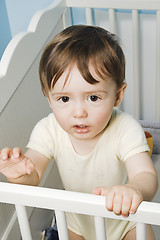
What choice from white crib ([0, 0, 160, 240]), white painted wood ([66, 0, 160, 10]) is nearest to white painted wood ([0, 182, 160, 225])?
white crib ([0, 0, 160, 240])

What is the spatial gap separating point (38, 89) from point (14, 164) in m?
0.44

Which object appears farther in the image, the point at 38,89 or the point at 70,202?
the point at 38,89

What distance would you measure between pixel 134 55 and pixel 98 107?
26.9 inches

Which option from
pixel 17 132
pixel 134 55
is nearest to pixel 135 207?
pixel 17 132

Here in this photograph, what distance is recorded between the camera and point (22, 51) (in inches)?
40.6

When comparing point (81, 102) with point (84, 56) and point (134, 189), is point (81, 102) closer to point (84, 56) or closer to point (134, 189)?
point (84, 56)

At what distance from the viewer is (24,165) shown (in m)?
0.75

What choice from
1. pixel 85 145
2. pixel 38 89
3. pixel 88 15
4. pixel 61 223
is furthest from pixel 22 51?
pixel 61 223

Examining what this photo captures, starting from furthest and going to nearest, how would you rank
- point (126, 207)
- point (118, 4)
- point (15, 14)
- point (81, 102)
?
point (15, 14) < point (118, 4) < point (81, 102) < point (126, 207)

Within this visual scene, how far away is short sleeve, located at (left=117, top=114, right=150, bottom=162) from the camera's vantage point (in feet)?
2.77

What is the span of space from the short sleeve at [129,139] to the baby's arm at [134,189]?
15mm

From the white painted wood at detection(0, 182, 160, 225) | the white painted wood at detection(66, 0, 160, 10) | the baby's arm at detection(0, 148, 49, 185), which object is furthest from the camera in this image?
the white painted wood at detection(66, 0, 160, 10)

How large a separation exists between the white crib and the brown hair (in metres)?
0.19

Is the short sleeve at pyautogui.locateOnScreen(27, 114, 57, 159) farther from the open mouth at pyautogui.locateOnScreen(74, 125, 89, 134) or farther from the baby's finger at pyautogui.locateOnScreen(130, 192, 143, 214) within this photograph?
the baby's finger at pyautogui.locateOnScreen(130, 192, 143, 214)
